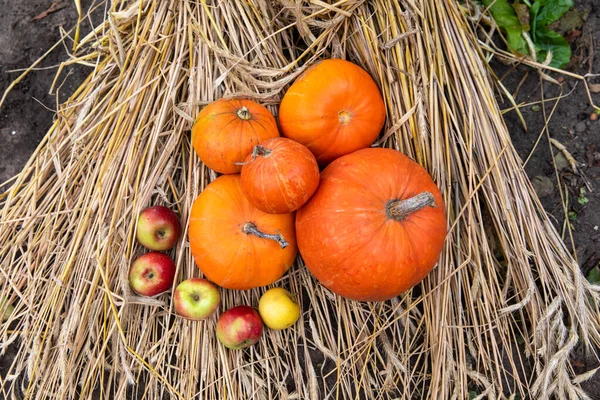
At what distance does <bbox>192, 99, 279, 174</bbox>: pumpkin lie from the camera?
1.78 metres

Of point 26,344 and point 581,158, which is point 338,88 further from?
point 26,344

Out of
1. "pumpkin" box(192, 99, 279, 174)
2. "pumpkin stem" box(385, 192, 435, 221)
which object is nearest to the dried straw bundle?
"pumpkin" box(192, 99, 279, 174)

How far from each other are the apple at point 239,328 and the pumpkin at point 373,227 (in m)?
0.39

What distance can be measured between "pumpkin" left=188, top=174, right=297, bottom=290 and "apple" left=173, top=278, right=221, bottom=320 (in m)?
0.06

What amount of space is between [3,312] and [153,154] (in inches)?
41.3

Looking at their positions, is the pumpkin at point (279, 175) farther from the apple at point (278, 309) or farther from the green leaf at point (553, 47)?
the green leaf at point (553, 47)

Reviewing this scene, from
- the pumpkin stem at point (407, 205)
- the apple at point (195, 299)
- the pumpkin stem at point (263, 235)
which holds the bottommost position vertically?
the apple at point (195, 299)

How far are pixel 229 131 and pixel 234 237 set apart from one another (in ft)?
1.42

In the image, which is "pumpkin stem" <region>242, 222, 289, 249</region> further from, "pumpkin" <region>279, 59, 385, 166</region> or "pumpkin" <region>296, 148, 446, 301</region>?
"pumpkin" <region>279, 59, 385, 166</region>

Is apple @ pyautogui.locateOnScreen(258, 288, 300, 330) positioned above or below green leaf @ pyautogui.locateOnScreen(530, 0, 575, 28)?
below

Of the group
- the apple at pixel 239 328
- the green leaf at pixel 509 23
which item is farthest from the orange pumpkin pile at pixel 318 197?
the green leaf at pixel 509 23

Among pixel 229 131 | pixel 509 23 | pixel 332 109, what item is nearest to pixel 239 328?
pixel 229 131

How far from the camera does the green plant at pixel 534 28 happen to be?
92.0 inches

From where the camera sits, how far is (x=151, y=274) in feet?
6.53
